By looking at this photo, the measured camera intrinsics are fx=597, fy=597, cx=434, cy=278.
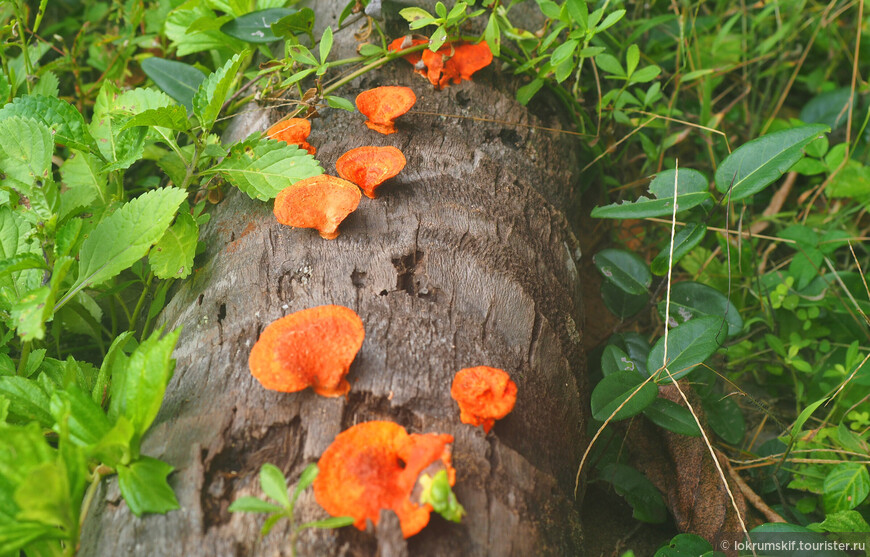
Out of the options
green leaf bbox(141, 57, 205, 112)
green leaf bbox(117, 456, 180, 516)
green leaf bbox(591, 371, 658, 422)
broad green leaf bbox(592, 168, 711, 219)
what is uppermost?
green leaf bbox(141, 57, 205, 112)

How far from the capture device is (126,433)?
134cm

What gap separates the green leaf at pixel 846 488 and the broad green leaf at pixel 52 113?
2816 mm

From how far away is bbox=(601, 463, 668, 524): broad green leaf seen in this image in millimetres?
1992

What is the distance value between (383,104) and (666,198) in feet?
3.57

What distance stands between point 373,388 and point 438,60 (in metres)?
1.48

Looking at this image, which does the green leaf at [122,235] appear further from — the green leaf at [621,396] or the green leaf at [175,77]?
the green leaf at [621,396]

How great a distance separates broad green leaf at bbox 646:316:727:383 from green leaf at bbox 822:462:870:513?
0.60 meters

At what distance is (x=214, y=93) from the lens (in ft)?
6.50

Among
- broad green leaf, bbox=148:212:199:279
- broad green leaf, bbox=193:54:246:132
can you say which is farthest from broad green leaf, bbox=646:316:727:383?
broad green leaf, bbox=193:54:246:132

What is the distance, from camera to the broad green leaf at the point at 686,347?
6.14ft

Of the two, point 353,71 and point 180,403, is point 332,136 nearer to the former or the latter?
point 353,71

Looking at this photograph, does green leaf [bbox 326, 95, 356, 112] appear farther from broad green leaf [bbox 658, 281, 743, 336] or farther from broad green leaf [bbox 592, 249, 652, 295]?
broad green leaf [bbox 658, 281, 743, 336]

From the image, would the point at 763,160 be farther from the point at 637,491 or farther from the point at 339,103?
the point at 339,103

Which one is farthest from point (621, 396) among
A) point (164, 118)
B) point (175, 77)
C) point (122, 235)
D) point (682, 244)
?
point (175, 77)
